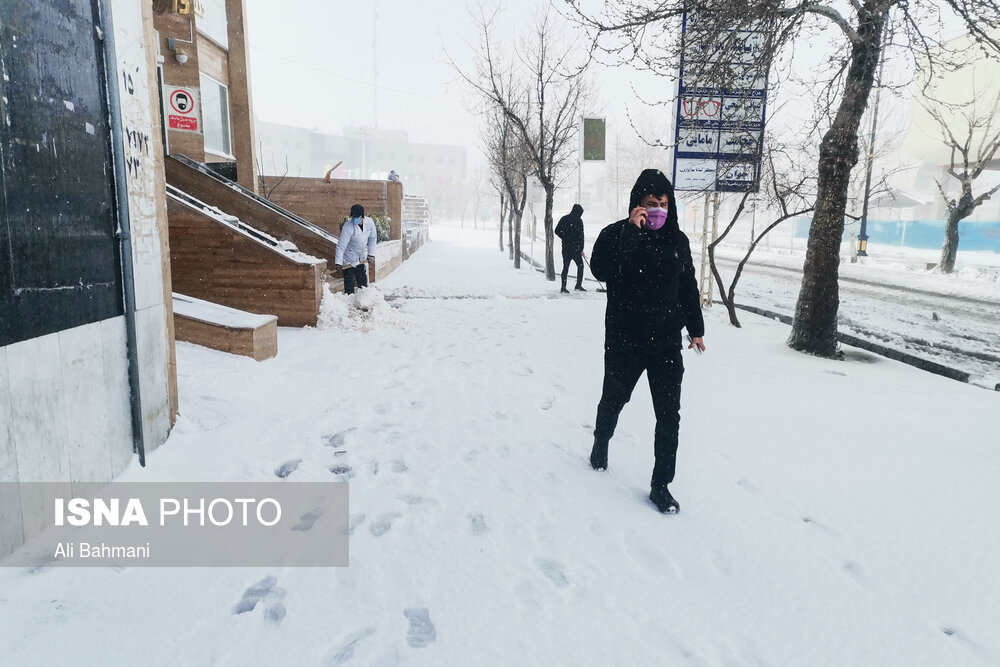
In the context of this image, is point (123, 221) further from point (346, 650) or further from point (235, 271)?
point (235, 271)

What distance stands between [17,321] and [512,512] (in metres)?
2.65

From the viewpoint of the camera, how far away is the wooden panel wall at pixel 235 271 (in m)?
8.09

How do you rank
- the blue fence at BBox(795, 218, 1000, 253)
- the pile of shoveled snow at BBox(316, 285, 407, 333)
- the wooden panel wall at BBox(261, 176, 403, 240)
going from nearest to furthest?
the pile of shoveled snow at BBox(316, 285, 407, 333), the wooden panel wall at BBox(261, 176, 403, 240), the blue fence at BBox(795, 218, 1000, 253)

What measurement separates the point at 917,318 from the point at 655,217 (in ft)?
34.3

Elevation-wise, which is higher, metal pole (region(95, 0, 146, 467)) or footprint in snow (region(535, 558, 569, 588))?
metal pole (region(95, 0, 146, 467))

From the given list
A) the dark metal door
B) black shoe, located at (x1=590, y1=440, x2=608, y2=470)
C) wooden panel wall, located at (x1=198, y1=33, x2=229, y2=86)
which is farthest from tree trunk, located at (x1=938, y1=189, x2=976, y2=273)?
the dark metal door

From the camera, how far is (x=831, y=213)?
7633mm

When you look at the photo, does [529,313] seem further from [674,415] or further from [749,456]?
[674,415]

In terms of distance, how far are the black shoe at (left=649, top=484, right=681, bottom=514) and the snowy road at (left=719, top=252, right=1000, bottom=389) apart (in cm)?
530

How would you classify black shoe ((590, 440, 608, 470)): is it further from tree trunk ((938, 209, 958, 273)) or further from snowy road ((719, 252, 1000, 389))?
tree trunk ((938, 209, 958, 273))

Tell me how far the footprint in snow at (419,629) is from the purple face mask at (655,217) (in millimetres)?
2420

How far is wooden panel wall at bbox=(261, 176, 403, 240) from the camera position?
1955 centimetres

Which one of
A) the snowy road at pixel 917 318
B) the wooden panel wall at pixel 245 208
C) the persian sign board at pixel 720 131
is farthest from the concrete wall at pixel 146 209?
the snowy road at pixel 917 318

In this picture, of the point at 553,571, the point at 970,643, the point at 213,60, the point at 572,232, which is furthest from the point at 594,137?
the point at 970,643
